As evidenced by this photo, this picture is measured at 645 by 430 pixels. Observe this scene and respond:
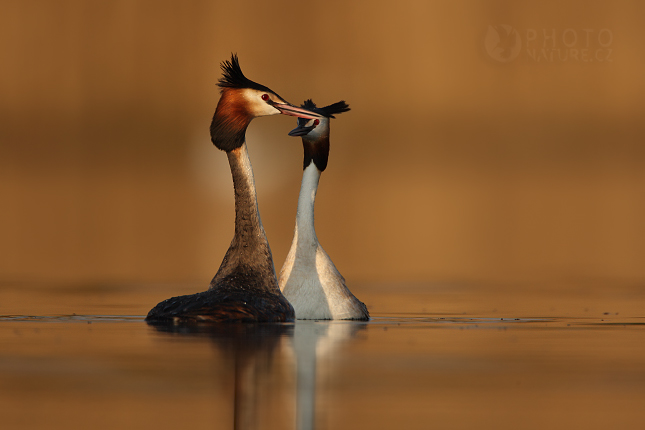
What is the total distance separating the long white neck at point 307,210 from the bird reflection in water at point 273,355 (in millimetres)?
1197

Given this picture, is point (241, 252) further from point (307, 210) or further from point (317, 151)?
point (317, 151)

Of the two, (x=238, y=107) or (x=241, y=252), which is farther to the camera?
(x=238, y=107)

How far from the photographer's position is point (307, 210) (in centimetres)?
1678

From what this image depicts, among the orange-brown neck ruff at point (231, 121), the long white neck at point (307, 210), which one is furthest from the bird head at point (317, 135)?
the orange-brown neck ruff at point (231, 121)

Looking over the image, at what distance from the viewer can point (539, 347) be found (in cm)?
1295

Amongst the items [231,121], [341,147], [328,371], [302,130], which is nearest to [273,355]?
[328,371]

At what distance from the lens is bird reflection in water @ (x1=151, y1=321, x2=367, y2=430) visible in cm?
916

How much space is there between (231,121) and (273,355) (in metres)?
4.59

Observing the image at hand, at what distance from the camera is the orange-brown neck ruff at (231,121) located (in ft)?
51.6

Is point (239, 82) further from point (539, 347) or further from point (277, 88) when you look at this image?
point (277, 88)

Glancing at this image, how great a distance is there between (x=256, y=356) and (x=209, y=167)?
66491 mm

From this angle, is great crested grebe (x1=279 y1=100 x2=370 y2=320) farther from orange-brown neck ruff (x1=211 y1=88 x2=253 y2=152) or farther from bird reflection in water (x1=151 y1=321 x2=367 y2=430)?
orange-brown neck ruff (x1=211 y1=88 x2=253 y2=152)

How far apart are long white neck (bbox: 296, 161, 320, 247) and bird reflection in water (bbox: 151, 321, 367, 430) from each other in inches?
47.1

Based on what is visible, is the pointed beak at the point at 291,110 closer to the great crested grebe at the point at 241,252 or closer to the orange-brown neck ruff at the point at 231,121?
the great crested grebe at the point at 241,252
